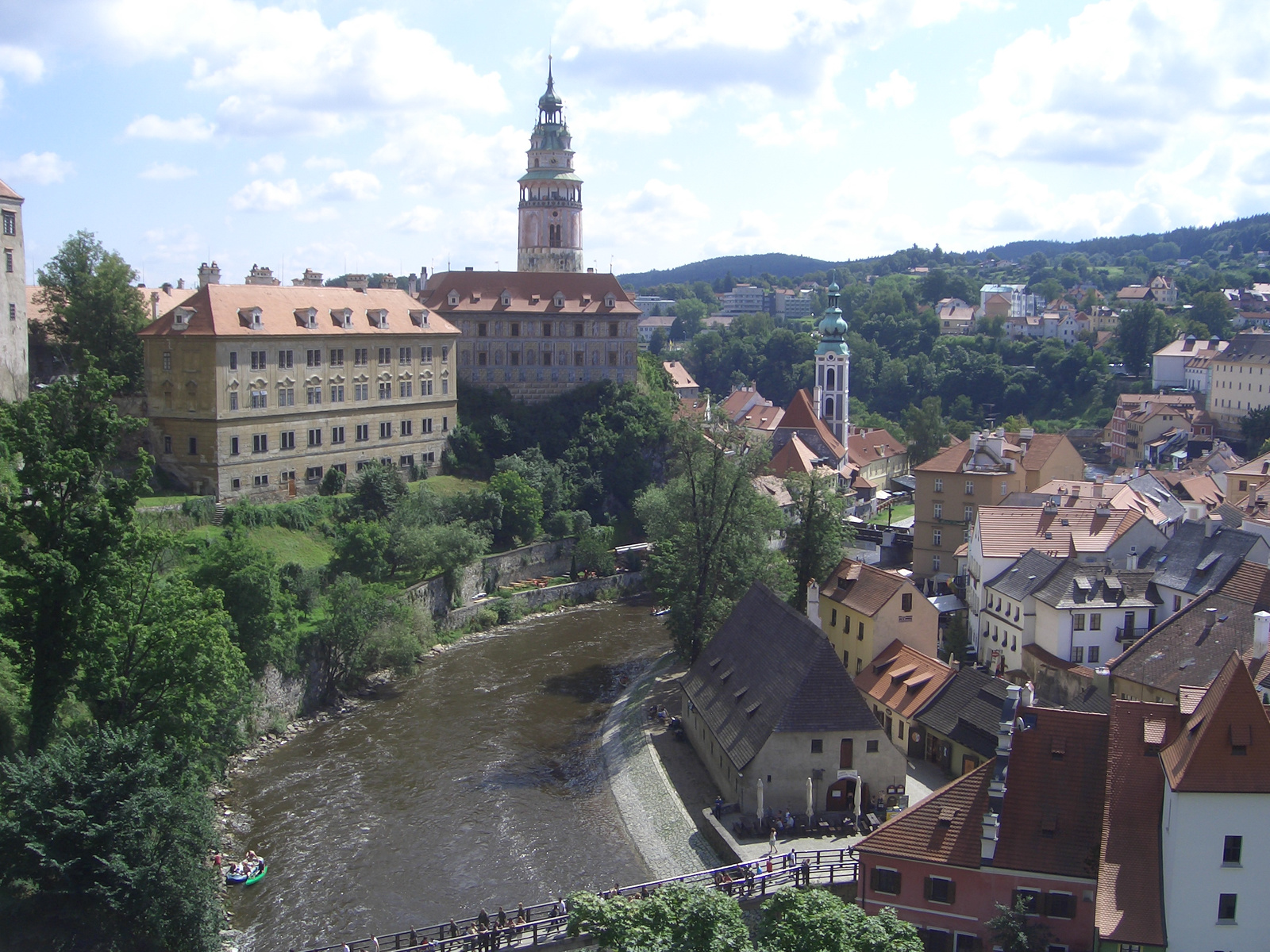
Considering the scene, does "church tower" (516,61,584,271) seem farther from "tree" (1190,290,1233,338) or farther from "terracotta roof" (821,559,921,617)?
"tree" (1190,290,1233,338)

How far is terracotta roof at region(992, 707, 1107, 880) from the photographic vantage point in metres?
26.2

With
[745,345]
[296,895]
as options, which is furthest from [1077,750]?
[745,345]

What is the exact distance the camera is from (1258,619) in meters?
31.8

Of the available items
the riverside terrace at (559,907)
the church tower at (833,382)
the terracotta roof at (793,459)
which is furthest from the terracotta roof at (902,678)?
the church tower at (833,382)

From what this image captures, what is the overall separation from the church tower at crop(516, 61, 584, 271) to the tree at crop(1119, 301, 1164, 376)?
6966cm

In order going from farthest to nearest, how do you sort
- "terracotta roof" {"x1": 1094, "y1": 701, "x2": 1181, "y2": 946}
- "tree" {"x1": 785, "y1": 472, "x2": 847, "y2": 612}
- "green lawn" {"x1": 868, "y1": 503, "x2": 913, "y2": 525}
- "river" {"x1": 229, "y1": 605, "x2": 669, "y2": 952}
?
"green lawn" {"x1": 868, "y1": 503, "x2": 913, "y2": 525} → "tree" {"x1": 785, "y1": 472, "x2": 847, "y2": 612} → "river" {"x1": 229, "y1": 605, "x2": 669, "y2": 952} → "terracotta roof" {"x1": 1094, "y1": 701, "x2": 1181, "y2": 946}

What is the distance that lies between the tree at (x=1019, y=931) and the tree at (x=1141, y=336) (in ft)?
394

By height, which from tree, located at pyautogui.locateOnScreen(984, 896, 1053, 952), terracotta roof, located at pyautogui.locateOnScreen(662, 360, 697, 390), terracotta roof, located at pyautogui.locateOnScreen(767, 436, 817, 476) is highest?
terracotta roof, located at pyautogui.locateOnScreen(662, 360, 697, 390)

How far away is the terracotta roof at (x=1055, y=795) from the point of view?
1030 inches

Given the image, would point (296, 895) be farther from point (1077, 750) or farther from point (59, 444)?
point (1077, 750)

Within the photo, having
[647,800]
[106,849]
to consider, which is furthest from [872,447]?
[106,849]

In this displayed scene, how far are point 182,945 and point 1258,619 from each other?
91.8ft

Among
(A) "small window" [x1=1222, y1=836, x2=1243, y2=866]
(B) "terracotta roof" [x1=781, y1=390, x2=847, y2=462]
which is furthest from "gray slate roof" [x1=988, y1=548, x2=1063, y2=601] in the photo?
(B) "terracotta roof" [x1=781, y1=390, x2=847, y2=462]

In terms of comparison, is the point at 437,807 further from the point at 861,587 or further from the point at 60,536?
the point at 861,587
